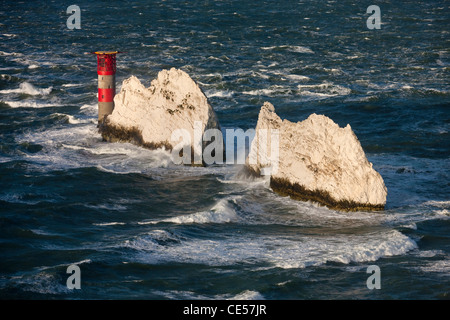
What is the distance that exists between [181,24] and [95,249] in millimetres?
71826

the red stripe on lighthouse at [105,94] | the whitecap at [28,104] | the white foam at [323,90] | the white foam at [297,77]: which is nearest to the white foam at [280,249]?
the red stripe on lighthouse at [105,94]

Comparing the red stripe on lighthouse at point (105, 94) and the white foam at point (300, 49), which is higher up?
the white foam at point (300, 49)

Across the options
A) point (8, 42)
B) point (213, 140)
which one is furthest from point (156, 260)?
point (8, 42)

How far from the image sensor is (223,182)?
46.7 m

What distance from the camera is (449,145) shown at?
53.0m

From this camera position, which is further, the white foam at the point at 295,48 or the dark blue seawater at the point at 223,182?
the white foam at the point at 295,48

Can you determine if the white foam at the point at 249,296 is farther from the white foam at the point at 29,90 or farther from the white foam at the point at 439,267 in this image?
the white foam at the point at 29,90

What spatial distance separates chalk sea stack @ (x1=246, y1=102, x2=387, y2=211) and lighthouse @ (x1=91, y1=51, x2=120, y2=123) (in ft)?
54.4

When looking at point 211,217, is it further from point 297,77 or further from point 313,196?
point 297,77

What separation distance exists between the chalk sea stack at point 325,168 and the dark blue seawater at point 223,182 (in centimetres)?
99

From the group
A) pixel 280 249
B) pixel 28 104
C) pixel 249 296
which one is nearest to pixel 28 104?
pixel 28 104

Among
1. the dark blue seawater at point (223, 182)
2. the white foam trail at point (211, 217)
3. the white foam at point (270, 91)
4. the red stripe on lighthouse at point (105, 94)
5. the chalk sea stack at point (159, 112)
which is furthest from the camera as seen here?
the white foam at point (270, 91)

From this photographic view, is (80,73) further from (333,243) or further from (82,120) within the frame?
(333,243)

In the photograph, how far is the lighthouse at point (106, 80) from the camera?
5625cm
